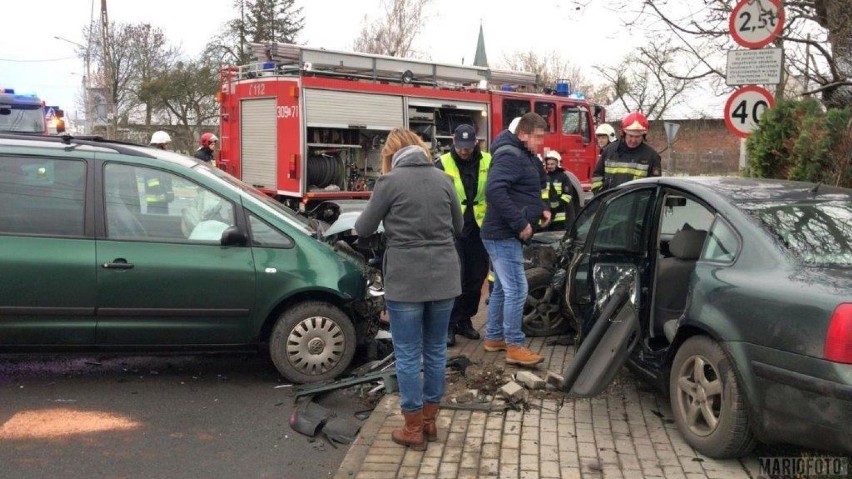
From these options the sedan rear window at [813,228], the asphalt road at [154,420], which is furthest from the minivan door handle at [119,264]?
the sedan rear window at [813,228]

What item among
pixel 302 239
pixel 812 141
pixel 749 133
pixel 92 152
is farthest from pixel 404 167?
pixel 749 133

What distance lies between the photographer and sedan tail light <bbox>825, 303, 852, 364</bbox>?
2879 mm

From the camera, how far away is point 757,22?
6797 mm

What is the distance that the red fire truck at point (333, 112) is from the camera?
37.4 feet

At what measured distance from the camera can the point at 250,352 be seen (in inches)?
201

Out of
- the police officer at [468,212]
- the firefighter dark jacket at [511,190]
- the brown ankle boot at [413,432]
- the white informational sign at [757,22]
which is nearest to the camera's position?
the brown ankle boot at [413,432]

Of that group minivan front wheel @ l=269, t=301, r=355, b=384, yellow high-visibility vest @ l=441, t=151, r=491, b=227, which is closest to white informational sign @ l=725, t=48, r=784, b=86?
yellow high-visibility vest @ l=441, t=151, r=491, b=227

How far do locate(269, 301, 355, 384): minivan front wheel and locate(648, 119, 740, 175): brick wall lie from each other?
114ft

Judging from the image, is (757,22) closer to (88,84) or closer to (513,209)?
(513,209)

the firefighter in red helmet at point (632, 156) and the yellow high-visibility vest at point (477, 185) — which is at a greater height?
the firefighter in red helmet at point (632, 156)

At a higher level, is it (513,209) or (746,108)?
(746,108)

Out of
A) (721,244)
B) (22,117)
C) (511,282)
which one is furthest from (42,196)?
(22,117)

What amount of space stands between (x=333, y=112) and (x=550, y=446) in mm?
8593

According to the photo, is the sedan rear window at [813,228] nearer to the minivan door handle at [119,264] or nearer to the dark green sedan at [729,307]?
the dark green sedan at [729,307]
